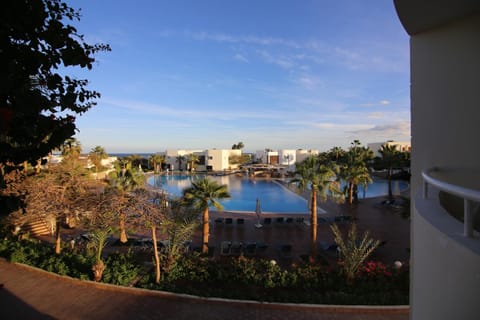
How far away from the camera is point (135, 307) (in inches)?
260

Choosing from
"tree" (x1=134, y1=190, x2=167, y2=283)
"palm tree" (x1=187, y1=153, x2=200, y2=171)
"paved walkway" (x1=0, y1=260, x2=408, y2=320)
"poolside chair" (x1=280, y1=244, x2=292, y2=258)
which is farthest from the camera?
"palm tree" (x1=187, y1=153, x2=200, y2=171)

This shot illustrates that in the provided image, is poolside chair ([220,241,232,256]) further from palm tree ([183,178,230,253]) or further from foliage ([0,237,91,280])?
foliage ([0,237,91,280])

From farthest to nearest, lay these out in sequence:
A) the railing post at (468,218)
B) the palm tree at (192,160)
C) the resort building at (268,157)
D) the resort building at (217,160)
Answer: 1. the resort building at (268,157)
2. the resort building at (217,160)
3. the palm tree at (192,160)
4. the railing post at (468,218)

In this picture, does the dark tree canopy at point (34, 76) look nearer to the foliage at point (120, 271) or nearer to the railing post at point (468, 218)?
the railing post at point (468, 218)

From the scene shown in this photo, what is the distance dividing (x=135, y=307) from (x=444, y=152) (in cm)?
745

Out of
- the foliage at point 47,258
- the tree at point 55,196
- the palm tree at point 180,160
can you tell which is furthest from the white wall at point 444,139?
the palm tree at point 180,160

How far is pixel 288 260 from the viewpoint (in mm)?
10312

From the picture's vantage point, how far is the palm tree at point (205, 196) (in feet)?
35.9

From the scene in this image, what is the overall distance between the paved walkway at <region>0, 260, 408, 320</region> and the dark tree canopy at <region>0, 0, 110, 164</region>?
544 centimetres

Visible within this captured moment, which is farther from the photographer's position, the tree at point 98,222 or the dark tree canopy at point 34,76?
the tree at point 98,222

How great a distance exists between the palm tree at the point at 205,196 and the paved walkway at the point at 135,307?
3.97 meters

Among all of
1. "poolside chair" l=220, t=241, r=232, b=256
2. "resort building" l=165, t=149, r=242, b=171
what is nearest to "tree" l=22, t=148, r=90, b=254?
"poolside chair" l=220, t=241, r=232, b=256

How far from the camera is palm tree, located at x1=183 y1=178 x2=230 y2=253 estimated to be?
10.9 meters

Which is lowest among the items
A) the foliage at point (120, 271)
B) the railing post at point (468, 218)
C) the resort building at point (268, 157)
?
the foliage at point (120, 271)
